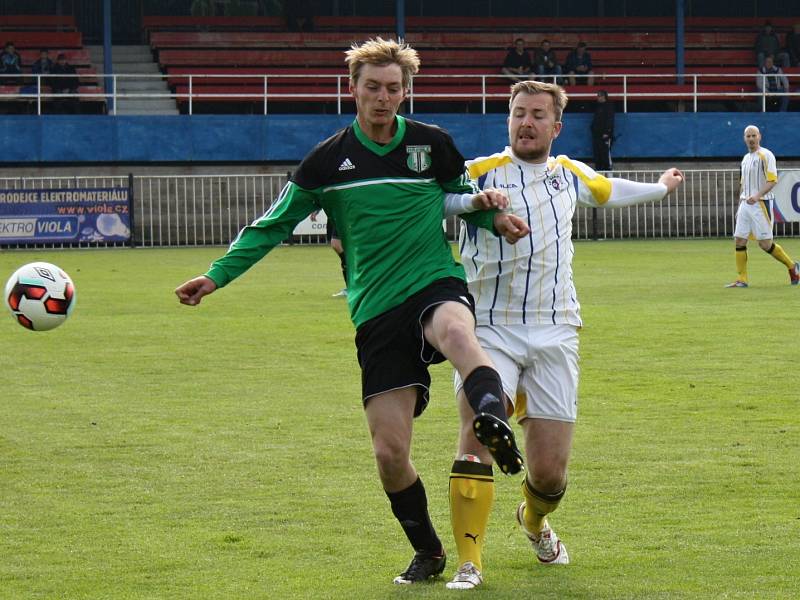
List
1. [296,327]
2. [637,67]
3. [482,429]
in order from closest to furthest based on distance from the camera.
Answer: [482,429] < [296,327] < [637,67]

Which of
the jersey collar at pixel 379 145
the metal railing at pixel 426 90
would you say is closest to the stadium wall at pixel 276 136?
the metal railing at pixel 426 90

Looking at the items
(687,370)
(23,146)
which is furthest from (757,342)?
(23,146)

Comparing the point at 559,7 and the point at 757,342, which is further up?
the point at 559,7

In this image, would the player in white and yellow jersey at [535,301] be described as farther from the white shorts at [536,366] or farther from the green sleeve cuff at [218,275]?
the green sleeve cuff at [218,275]

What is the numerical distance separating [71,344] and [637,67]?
27498 millimetres

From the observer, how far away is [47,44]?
36.7m

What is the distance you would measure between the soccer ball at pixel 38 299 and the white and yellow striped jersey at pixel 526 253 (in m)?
3.15

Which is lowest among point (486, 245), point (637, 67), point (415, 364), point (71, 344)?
point (71, 344)

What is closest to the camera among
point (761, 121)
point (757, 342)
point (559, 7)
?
point (757, 342)

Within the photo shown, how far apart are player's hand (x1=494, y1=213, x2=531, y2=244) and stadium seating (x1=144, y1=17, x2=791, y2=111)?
95.1 feet

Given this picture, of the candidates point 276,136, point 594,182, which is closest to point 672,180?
point 594,182

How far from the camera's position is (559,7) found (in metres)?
42.0

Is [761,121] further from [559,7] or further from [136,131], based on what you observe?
[136,131]

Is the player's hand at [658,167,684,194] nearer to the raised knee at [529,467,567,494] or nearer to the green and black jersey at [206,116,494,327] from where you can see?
the green and black jersey at [206,116,494,327]
